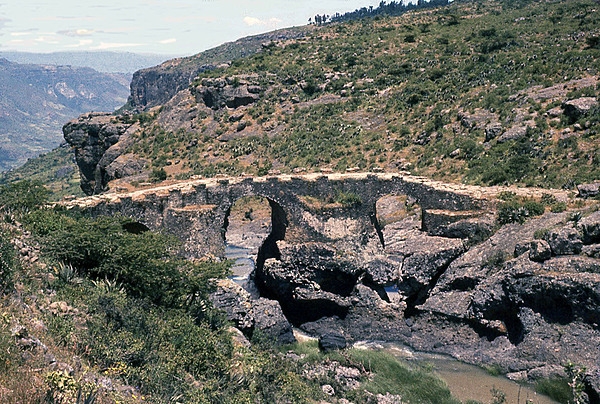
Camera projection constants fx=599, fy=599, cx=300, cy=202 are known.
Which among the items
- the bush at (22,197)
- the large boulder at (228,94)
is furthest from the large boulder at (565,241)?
the large boulder at (228,94)

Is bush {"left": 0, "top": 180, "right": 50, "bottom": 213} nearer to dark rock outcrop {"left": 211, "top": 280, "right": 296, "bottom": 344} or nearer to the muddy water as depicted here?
dark rock outcrop {"left": 211, "top": 280, "right": 296, "bottom": 344}

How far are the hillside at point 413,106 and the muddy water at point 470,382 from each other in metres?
12.5

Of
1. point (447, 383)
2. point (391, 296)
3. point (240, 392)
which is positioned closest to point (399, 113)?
point (391, 296)

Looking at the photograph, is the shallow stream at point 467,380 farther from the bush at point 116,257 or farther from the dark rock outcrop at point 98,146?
the dark rock outcrop at point 98,146

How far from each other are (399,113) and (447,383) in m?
27.7

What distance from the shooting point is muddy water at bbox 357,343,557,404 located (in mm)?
19188

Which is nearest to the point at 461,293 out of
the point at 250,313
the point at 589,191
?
the point at 589,191

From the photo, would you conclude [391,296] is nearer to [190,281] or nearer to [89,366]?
[190,281]

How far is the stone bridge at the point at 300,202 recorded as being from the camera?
25688 millimetres

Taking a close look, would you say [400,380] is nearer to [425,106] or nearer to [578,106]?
[578,106]

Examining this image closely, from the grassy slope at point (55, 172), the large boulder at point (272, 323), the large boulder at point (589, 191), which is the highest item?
the large boulder at point (589, 191)

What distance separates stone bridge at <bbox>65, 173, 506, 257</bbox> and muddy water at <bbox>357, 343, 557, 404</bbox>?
21.1 feet

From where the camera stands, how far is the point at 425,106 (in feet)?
145

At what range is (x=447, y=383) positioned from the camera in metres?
20.5
